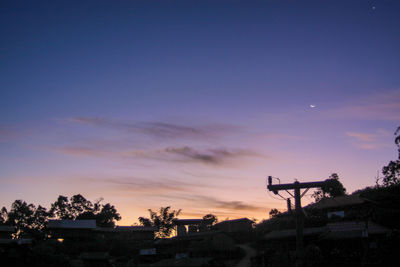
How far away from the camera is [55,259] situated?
44031 mm

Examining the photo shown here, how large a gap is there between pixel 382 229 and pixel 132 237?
50.8m

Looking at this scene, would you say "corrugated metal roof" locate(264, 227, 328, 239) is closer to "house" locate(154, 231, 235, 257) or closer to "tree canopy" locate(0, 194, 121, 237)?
"house" locate(154, 231, 235, 257)

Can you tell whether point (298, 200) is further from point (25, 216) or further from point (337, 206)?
point (25, 216)

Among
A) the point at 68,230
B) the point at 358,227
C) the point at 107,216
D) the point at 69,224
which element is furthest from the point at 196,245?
the point at 107,216

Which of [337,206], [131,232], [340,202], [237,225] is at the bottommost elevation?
[131,232]

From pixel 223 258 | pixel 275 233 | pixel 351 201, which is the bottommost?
pixel 223 258

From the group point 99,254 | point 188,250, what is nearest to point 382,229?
point 188,250

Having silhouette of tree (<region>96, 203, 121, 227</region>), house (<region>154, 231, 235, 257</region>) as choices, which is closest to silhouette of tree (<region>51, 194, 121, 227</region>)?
silhouette of tree (<region>96, 203, 121, 227</region>)

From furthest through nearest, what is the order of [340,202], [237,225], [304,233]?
[237,225] < [340,202] < [304,233]

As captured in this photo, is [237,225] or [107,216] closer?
[237,225]

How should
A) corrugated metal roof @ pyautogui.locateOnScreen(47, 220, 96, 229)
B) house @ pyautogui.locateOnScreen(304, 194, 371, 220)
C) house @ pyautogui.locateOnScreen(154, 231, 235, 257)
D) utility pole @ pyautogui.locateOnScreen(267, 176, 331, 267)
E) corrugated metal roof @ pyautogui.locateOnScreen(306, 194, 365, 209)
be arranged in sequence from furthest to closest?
corrugated metal roof @ pyautogui.locateOnScreen(47, 220, 96, 229), house @ pyautogui.locateOnScreen(154, 231, 235, 257), corrugated metal roof @ pyautogui.locateOnScreen(306, 194, 365, 209), house @ pyautogui.locateOnScreen(304, 194, 371, 220), utility pole @ pyautogui.locateOnScreen(267, 176, 331, 267)

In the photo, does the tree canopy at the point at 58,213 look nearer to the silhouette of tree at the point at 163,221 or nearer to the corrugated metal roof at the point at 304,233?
the silhouette of tree at the point at 163,221

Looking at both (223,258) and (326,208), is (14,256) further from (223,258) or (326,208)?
(326,208)

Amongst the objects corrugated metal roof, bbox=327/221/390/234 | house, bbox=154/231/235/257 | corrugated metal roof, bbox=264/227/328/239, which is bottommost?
house, bbox=154/231/235/257
